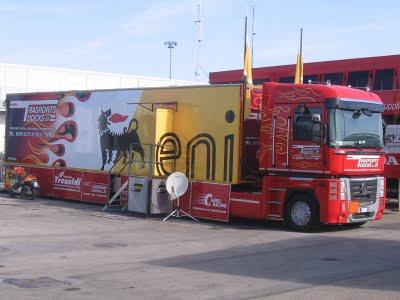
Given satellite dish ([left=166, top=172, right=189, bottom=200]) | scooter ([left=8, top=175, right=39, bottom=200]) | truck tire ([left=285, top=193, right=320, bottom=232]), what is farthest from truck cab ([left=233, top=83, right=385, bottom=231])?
scooter ([left=8, top=175, right=39, bottom=200])

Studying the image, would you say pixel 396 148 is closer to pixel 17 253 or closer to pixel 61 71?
pixel 17 253

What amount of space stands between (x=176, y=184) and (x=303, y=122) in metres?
3.91

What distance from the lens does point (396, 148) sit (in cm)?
2053

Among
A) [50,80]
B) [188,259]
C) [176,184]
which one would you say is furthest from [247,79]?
[50,80]

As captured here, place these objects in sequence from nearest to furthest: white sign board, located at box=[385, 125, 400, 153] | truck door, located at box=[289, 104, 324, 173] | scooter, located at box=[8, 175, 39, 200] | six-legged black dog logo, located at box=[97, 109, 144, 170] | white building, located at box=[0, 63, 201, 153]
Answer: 1. truck door, located at box=[289, 104, 324, 173]
2. six-legged black dog logo, located at box=[97, 109, 144, 170]
3. white sign board, located at box=[385, 125, 400, 153]
4. scooter, located at box=[8, 175, 39, 200]
5. white building, located at box=[0, 63, 201, 153]

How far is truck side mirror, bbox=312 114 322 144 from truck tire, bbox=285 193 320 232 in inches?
57.0

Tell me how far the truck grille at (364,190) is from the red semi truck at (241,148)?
25 mm

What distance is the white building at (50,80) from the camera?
136ft

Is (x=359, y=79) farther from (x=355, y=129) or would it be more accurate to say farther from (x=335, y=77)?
(x=355, y=129)

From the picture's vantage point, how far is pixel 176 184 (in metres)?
17.5

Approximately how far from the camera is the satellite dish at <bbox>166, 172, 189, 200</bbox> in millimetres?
17406

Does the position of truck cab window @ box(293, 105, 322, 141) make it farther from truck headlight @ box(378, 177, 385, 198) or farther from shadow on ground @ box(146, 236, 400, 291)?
shadow on ground @ box(146, 236, 400, 291)

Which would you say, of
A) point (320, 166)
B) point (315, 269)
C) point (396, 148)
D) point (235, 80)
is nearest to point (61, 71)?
point (235, 80)

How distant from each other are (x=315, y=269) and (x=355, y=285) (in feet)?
4.58
